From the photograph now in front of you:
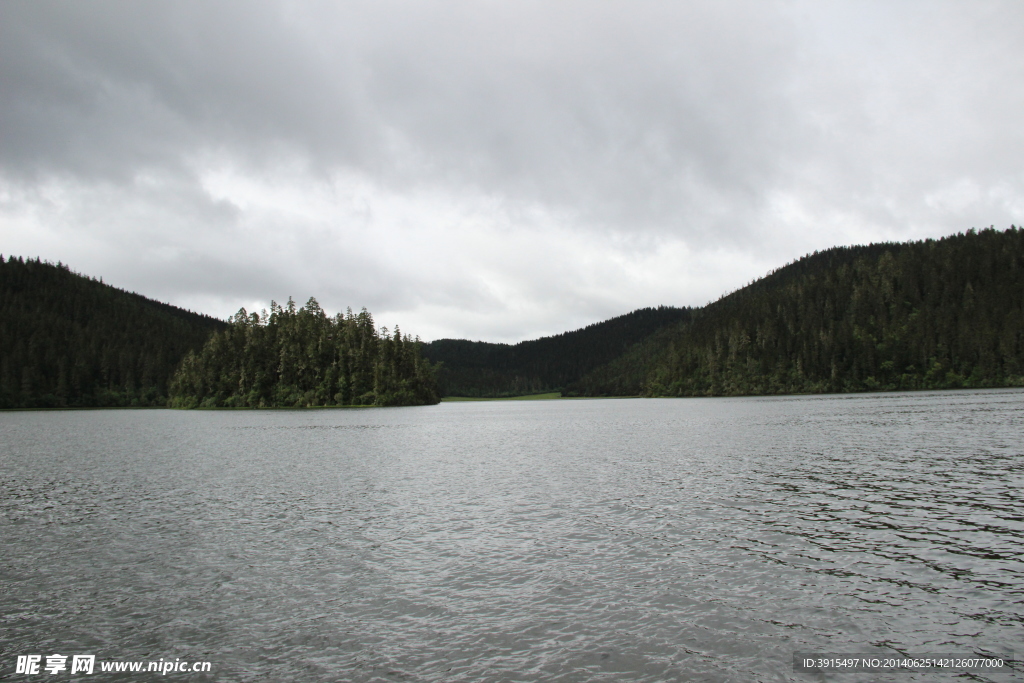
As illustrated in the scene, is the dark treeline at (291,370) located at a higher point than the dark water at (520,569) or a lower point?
higher

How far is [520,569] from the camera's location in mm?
18391

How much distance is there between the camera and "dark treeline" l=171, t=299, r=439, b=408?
18825cm

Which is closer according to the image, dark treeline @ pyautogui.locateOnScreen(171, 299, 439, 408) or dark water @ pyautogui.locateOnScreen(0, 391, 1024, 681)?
dark water @ pyautogui.locateOnScreen(0, 391, 1024, 681)

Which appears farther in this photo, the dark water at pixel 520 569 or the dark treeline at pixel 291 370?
the dark treeline at pixel 291 370

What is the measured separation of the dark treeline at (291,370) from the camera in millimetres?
188250

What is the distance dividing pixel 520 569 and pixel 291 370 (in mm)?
184518

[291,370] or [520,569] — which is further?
[291,370]

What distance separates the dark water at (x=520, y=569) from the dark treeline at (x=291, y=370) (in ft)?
495

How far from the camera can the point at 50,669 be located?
12398 mm

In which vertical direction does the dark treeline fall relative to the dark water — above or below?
above

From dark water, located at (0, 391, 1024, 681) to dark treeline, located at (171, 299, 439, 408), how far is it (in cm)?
15094

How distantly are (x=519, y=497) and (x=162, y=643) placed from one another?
62.2ft

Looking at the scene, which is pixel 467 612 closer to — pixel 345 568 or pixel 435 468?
pixel 345 568

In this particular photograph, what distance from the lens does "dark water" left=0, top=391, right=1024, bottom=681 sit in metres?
12.8
